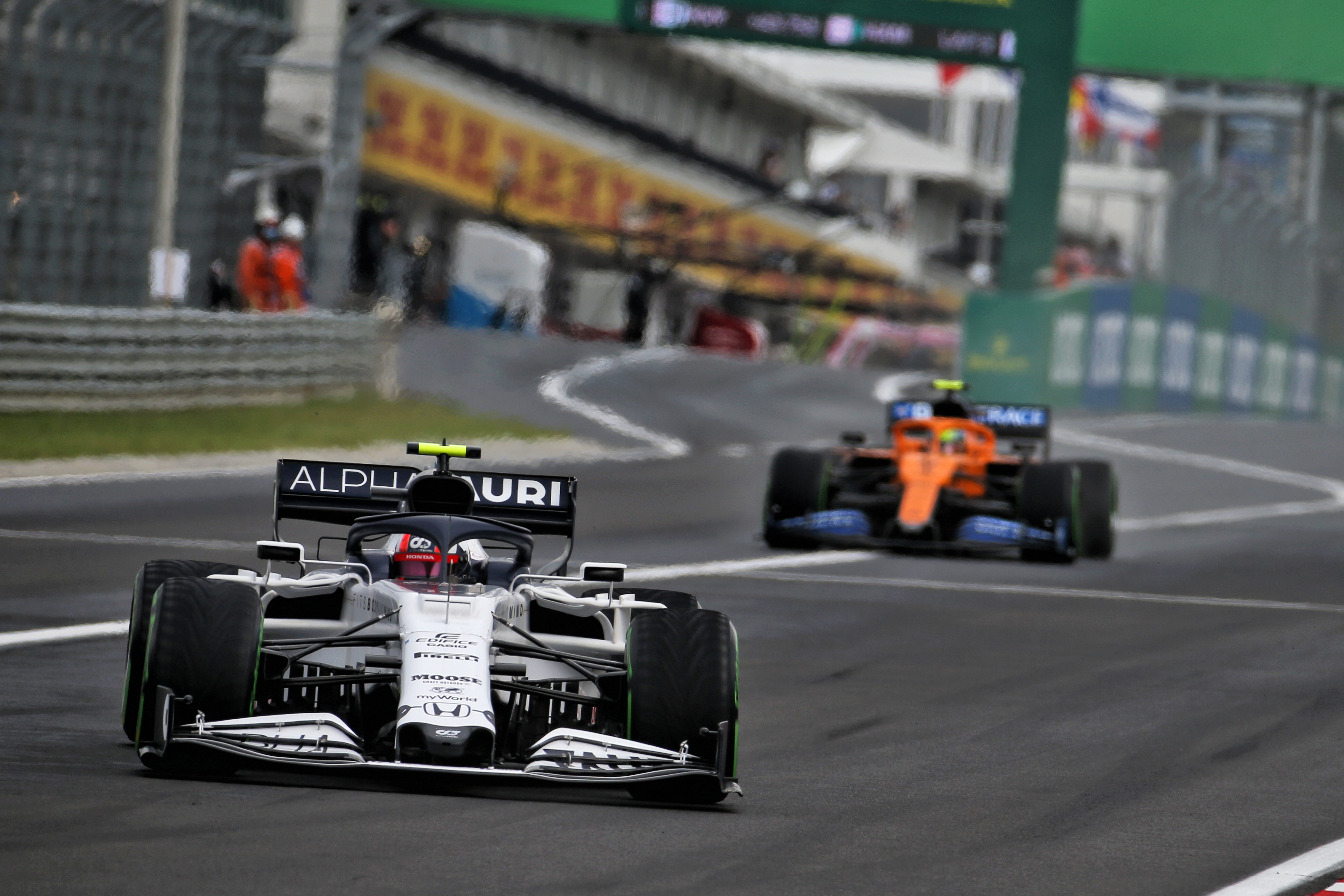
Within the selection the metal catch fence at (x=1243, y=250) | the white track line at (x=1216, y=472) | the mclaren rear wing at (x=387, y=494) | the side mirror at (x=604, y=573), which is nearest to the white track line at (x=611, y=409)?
the white track line at (x=1216, y=472)

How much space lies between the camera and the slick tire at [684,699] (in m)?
7.79

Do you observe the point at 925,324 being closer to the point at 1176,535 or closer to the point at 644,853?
the point at 1176,535

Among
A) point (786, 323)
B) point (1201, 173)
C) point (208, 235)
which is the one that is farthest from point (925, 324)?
point (208, 235)

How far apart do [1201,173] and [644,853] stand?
33.5 m

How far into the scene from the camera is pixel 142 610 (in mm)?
8242

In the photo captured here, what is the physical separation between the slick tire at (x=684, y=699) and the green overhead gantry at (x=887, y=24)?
81.4 feet

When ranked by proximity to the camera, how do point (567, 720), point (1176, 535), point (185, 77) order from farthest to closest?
1. point (185, 77)
2. point (1176, 535)
3. point (567, 720)

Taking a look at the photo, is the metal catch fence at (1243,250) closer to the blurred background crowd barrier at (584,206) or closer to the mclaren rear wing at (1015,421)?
the blurred background crowd barrier at (584,206)

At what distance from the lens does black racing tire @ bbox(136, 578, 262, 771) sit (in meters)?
7.49

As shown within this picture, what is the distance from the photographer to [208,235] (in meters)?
29.8

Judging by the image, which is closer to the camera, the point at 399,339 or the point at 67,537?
the point at 67,537

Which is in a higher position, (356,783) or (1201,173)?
(1201,173)

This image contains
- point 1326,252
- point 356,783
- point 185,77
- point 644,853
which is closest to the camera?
point 644,853

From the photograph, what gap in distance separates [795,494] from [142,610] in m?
9.78
